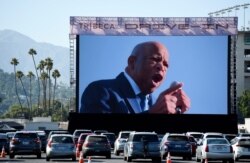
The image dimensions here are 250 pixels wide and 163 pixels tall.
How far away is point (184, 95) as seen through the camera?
6756 cm

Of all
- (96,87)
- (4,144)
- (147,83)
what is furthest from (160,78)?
(4,144)

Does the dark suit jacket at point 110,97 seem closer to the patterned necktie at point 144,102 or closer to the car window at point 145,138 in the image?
the patterned necktie at point 144,102

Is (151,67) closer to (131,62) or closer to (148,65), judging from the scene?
(148,65)

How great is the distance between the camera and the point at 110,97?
221 ft

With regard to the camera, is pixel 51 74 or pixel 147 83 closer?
pixel 147 83

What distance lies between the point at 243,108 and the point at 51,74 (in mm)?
44936

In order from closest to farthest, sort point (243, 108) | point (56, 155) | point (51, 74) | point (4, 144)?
point (56, 155), point (4, 144), point (243, 108), point (51, 74)

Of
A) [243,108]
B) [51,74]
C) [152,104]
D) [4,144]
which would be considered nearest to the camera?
[4,144]

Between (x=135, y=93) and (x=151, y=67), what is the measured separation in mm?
3037

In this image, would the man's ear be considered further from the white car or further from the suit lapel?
the white car

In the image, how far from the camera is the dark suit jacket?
67.1m

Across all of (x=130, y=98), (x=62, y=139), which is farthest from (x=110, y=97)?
(x=62, y=139)

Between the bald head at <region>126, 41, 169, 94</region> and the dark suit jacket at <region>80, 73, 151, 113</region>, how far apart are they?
3.93ft

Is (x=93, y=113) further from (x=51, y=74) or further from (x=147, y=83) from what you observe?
(x=51, y=74)
